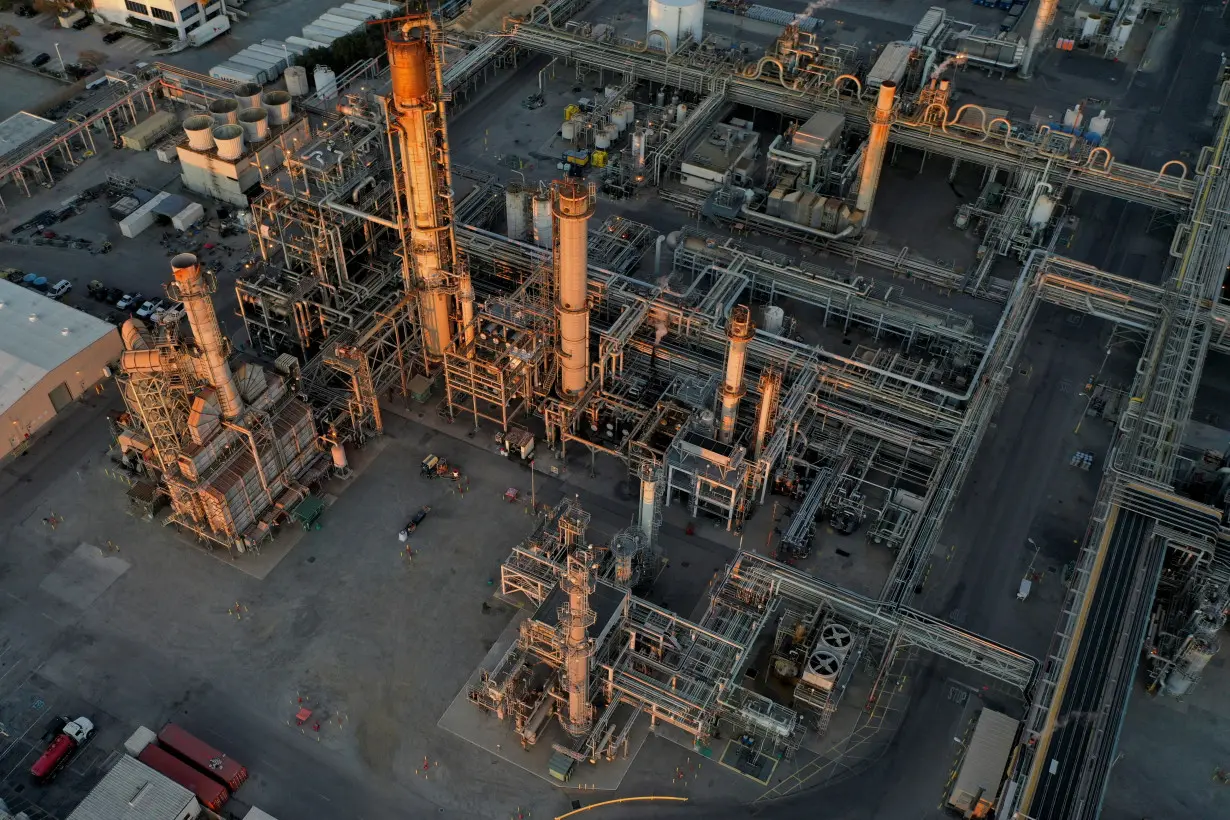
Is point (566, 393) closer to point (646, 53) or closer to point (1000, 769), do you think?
point (1000, 769)

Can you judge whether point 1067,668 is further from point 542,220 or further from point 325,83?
point 325,83

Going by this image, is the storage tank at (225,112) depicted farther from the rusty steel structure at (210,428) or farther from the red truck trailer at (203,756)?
the red truck trailer at (203,756)

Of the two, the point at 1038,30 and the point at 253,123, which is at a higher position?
the point at 1038,30

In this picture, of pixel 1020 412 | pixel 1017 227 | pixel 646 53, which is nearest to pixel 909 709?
pixel 1020 412

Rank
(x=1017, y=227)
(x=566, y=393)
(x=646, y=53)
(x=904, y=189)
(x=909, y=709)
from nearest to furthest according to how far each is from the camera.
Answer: (x=909, y=709) → (x=566, y=393) → (x=1017, y=227) → (x=904, y=189) → (x=646, y=53)

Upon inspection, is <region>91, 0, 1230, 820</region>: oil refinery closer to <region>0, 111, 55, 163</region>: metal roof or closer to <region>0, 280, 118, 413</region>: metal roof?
<region>0, 280, 118, 413</region>: metal roof

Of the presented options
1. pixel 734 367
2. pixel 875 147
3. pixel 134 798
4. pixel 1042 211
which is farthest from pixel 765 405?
pixel 134 798
